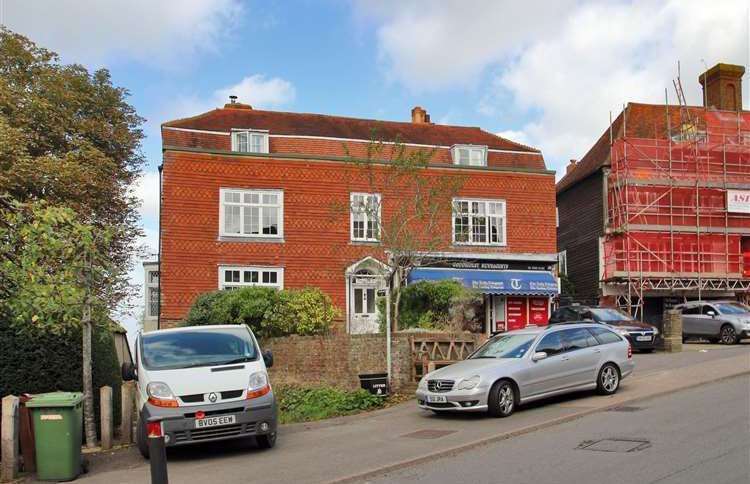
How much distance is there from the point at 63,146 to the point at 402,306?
13365mm

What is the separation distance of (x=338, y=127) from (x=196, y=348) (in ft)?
72.3

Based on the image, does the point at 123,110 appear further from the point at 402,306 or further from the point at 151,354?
the point at 151,354

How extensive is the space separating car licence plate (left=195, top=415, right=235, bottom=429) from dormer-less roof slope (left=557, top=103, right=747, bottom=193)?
30.0 meters

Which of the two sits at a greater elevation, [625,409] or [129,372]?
[129,372]

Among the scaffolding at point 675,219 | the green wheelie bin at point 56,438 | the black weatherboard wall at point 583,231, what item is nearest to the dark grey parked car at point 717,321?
the scaffolding at point 675,219

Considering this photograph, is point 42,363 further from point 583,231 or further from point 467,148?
point 583,231

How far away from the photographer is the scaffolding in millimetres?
34938

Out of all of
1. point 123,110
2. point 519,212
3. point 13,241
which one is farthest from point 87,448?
point 519,212

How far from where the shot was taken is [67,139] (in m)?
26.7

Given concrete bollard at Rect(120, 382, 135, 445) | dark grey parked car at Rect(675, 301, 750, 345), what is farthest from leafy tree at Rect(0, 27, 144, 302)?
dark grey parked car at Rect(675, 301, 750, 345)

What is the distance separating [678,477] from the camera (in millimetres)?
8078

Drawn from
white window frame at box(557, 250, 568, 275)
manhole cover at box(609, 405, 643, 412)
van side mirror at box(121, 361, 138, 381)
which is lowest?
manhole cover at box(609, 405, 643, 412)

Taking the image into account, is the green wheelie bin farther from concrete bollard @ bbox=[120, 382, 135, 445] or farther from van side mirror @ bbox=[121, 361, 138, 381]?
concrete bollard @ bbox=[120, 382, 135, 445]

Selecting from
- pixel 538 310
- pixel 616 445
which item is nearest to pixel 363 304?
pixel 538 310
